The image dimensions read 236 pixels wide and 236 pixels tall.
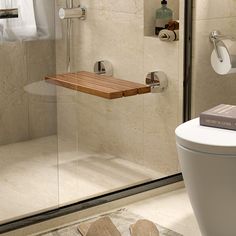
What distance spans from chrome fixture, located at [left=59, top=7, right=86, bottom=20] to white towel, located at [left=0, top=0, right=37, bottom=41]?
20 cm

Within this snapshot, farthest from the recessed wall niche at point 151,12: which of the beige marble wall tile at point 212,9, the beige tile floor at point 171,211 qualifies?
the beige tile floor at point 171,211

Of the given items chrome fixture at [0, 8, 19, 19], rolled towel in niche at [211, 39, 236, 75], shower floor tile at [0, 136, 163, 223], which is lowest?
shower floor tile at [0, 136, 163, 223]

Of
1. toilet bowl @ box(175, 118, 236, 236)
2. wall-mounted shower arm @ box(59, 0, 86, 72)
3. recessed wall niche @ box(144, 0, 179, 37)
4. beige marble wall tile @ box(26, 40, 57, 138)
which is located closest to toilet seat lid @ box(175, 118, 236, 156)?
toilet bowl @ box(175, 118, 236, 236)

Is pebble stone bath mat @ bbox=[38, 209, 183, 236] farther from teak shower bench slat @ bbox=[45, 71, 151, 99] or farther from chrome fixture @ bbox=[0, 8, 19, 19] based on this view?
chrome fixture @ bbox=[0, 8, 19, 19]

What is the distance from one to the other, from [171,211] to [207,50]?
804mm

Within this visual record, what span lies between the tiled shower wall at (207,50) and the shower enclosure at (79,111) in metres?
0.08

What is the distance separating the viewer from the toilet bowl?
6.68ft

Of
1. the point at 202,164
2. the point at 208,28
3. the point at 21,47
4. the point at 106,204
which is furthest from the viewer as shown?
the point at 208,28

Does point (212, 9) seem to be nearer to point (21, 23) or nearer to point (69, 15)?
point (69, 15)

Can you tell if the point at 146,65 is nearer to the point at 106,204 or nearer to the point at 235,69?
the point at 235,69

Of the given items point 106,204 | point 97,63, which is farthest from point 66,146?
point 97,63

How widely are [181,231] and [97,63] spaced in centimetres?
100

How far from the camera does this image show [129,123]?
9.66ft

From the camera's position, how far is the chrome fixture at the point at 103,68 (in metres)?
2.91
